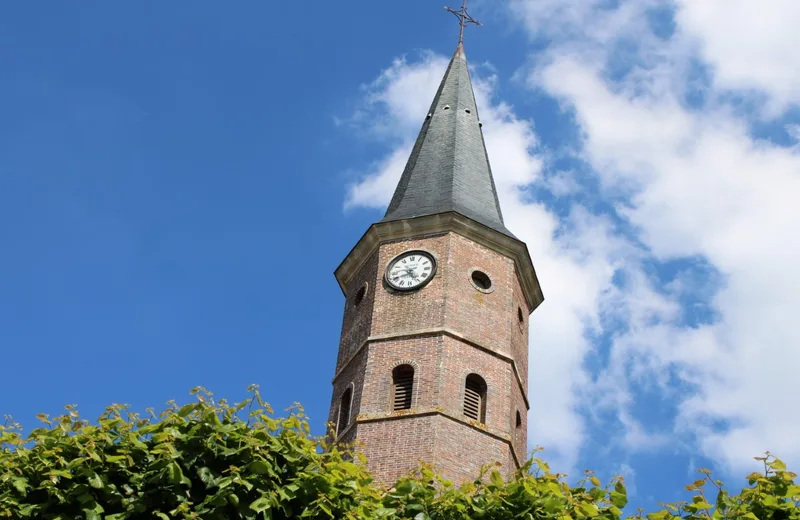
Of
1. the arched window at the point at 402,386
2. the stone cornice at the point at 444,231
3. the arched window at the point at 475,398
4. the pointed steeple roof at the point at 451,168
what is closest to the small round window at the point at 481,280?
the stone cornice at the point at 444,231

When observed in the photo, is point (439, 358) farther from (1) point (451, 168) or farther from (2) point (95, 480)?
(2) point (95, 480)

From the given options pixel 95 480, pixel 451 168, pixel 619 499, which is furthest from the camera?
pixel 451 168

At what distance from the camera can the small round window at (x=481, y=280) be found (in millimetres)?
25719

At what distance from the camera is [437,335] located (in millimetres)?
24109

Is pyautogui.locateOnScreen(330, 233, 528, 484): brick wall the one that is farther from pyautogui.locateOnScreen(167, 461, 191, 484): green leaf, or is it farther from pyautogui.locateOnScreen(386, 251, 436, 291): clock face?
pyautogui.locateOnScreen(167, 461, 191, 484): green leaf

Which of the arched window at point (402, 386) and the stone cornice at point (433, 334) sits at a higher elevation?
the stone cornice at point (433, 334)

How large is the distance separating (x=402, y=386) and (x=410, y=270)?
9.93 feet

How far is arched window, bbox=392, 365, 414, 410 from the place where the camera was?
2342 centimetres

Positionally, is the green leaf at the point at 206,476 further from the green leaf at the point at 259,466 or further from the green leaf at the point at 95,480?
the green leaf at the point at 95,480

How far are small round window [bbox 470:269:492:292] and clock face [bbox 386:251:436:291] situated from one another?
0.90 meters

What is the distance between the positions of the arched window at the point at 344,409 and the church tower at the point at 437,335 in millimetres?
24

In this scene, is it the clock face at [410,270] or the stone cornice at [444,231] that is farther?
the stone cornice at [444,231]

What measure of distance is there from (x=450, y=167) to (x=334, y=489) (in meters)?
17.4

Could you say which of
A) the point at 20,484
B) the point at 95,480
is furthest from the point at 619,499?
the point at 20,484
